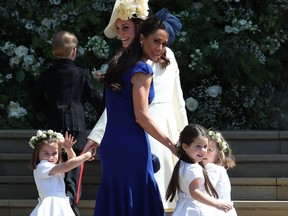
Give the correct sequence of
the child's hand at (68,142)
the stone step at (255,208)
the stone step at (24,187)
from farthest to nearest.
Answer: the stone step at (24,187) → the stone step at (255,208) → the child's hand at (68,142)

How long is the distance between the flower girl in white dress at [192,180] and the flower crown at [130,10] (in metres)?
0.77

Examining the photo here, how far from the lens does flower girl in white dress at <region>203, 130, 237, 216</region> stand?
664 cm

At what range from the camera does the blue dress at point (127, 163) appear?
563 centimetres

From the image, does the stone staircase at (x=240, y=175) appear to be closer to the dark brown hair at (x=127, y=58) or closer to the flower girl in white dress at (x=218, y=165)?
the flower girl in white dress at (x=218, y=165)

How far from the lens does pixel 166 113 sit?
22.0ft

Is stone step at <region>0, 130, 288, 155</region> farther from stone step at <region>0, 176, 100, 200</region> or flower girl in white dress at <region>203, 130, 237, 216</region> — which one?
flower girl in white dress at <region>203, 130, 237, 216</region>

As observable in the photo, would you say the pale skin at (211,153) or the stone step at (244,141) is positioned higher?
the pale skin at (211,153)

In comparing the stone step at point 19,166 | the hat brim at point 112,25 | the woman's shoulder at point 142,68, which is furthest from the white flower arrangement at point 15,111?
the woman's shoulder at point 142,68

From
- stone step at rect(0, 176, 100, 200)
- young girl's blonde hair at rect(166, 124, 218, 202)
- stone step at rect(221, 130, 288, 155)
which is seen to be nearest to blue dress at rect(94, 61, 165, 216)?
young girl's blonde hair at rect(166, 124, 218, 202)

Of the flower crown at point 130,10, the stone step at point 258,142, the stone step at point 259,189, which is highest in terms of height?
the flower crown at point 130,10

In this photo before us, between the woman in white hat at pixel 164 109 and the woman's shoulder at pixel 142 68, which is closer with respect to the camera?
the woman's shoulder at pixel 142 68

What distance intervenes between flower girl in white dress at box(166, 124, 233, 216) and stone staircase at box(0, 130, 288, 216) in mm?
1637

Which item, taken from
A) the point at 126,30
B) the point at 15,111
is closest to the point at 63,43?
the point at 126,30

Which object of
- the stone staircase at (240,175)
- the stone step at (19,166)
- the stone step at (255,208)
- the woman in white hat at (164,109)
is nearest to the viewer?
the woman in white hat at (164,109)
